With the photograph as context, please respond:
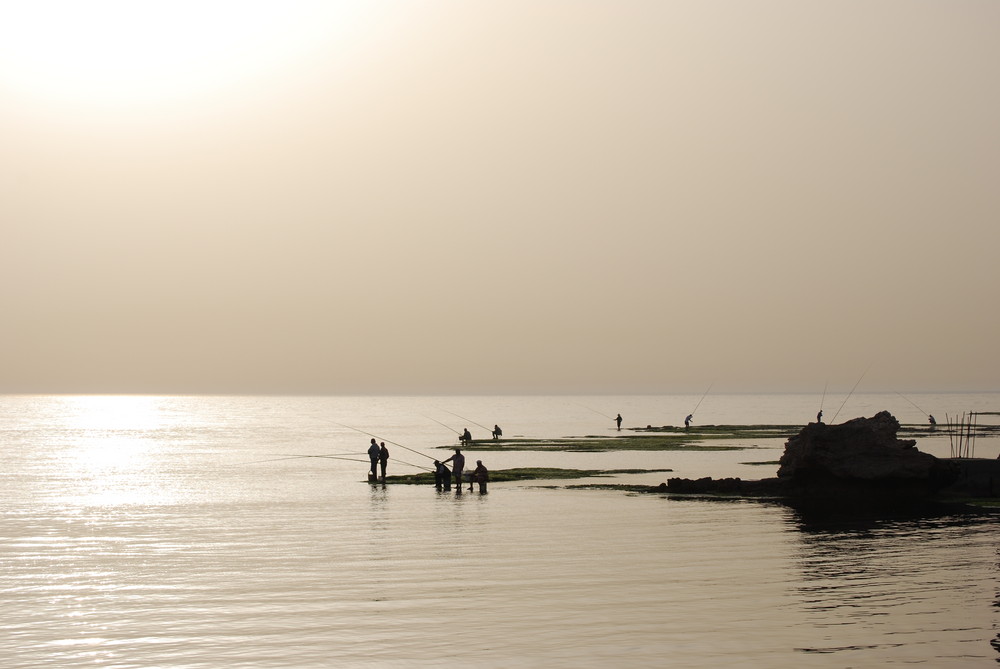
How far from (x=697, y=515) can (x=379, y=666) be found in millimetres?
20598

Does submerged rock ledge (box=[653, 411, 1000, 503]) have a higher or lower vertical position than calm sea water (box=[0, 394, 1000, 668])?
higher

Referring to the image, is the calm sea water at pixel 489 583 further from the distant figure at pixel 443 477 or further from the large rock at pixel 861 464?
the large rock at pixel 861 464

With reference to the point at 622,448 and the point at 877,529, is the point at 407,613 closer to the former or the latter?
the point at 877,529

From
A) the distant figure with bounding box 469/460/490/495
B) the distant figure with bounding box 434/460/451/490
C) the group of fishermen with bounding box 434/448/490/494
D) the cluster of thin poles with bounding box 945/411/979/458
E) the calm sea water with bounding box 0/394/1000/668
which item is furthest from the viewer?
the cluster of thin poles with bounding box 945/411/979/458

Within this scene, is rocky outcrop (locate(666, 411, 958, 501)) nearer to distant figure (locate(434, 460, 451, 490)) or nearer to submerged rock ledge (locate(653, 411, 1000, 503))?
submerged rock ledge (locate(653, 411, 1000, 503))

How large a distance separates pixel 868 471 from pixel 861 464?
387mm

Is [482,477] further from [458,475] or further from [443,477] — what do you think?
[443,477]

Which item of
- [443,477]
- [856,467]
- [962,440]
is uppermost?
[856,467]

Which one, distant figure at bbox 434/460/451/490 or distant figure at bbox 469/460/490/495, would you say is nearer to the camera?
distant figure at bbox 469/460/490/495

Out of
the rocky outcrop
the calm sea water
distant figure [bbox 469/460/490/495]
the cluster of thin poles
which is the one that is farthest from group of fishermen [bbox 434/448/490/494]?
the cluster of thin poles

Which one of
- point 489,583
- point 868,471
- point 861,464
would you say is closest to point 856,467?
point 861,464

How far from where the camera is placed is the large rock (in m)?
39.4

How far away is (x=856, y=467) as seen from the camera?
40000 mm

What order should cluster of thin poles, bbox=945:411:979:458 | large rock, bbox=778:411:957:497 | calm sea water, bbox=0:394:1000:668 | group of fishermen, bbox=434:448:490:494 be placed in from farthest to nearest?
1. cluster of thin poles, bbox=945:411:979:458
2. group of fishermen, bbox=434:448:490:494
3. large rock, bbox=778:411:957:497
4. calm sea water, bbox=0:394:1000:668
